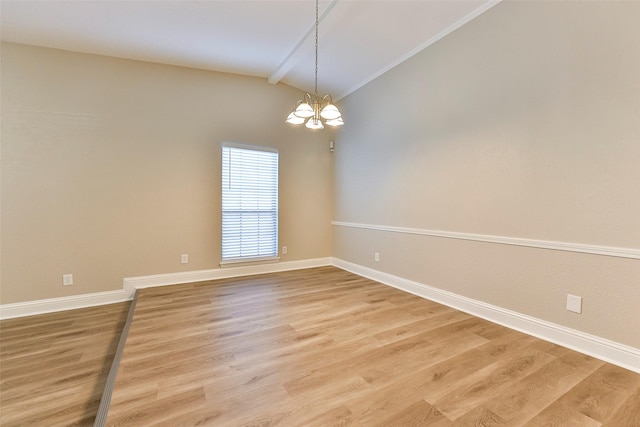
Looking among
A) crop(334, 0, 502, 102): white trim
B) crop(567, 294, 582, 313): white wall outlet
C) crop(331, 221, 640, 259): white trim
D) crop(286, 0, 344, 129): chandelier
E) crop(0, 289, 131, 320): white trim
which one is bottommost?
crop(0, 289, 131, 320): white trim

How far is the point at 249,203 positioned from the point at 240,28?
231 cm

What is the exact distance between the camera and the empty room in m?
1.78

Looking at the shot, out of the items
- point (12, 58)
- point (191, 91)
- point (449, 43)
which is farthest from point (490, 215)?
point (12, 58)

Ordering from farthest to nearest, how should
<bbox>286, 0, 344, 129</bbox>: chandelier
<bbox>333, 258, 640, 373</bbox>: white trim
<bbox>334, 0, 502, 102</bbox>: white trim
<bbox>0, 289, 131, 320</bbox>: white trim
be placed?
<bbox>0, 289, 131, 320</bbox>: white trim, <bbox>334, 0, 502, 102</bbox>: white trim, <bbox>286, 0, 344, 129</bbox>: chandelier, <bbox>333, 258, 640, 373</bbox>: white trim

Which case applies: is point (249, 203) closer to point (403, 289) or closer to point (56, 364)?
point (403, 289)

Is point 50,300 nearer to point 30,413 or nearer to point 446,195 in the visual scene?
point 30,413

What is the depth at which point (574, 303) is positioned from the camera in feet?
7.02

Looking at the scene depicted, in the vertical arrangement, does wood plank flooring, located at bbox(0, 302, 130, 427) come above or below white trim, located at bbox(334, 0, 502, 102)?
below

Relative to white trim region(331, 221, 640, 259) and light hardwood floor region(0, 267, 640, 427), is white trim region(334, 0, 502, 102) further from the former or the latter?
light hardwood floor region(0, 267, 640, 427)

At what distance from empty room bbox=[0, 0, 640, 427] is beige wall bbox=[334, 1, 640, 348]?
0.02 meters

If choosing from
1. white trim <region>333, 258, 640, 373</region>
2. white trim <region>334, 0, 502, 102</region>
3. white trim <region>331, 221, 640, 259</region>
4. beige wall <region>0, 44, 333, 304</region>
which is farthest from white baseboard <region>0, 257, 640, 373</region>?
white trim <region>334, 0, 502, 102</region>

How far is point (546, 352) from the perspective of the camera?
82.4 inches

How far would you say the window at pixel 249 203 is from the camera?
4184 millimetres

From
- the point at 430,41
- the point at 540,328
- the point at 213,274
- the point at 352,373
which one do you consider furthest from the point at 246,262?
the point at 430,41
